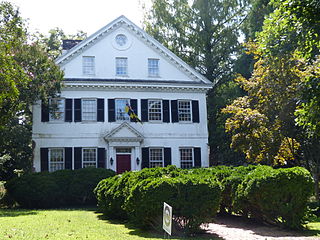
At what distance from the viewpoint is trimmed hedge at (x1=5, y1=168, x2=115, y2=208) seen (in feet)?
61.8

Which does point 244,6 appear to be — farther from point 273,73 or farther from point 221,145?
point 273,73

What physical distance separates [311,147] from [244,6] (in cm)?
1682

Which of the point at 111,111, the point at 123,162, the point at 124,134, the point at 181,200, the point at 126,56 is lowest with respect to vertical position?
the point at 181,200

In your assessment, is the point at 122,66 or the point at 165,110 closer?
the point at 165,110

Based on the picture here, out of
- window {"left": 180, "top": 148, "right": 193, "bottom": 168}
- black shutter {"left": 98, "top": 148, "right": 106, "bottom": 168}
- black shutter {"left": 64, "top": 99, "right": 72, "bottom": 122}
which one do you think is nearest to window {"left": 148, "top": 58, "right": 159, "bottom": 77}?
window {"left": 180, "top": 148, "right": 193, "bottom": 168}

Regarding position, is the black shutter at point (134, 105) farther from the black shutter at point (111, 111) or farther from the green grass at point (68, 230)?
the green grass at point (68, 230)

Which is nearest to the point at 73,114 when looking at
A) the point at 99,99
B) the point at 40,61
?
the point at 99,99

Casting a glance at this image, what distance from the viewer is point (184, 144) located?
83.5 ft

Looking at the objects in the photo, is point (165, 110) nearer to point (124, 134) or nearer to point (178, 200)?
point (124, 134)

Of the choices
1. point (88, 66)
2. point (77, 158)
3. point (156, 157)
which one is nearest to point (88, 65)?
point (88, 66)

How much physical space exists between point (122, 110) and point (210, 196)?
15.4 meters

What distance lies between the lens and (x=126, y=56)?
2575cm

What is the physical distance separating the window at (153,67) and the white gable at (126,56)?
0.21m

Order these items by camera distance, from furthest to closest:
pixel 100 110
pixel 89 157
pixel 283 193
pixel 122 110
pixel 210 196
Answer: pixel 122 110 < pixel 100 110 < pixel 89 157 < pixel 283 193 < pixel 210 196
